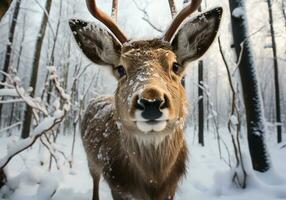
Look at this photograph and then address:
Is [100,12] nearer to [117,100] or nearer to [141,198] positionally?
[117,100]

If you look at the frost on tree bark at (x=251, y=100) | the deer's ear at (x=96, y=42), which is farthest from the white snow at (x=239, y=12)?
the deer's ear at (x=96, y=42)

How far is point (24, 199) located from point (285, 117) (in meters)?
54.6

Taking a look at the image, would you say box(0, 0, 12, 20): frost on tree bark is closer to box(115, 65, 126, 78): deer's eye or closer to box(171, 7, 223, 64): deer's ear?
box(115, 65, 126, 78): deer's eye

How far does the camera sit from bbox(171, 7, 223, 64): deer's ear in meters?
3.64

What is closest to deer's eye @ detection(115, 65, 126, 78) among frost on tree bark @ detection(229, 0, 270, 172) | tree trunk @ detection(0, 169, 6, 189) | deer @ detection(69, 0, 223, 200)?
deer @ detection(69, 0, 223, 200)

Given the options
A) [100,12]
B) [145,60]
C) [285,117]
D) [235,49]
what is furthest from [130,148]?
[285,117]

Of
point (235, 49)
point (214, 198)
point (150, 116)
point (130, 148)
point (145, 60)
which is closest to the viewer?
point (150, 116)

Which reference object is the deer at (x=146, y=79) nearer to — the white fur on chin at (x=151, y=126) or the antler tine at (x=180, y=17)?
the antler tine at (x=180, y=17)

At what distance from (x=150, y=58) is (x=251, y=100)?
4.29 metres

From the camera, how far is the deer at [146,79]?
3262 millimetres

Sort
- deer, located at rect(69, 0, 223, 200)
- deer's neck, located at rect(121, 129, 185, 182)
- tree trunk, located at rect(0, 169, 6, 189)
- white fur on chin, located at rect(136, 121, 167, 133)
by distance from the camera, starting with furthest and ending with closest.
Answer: tree trunk, located at rect(0, 169, 6, 189), deer's neck, located at rect(121, 129, 185, 182), deer, located at rect(69, 0, 223, 200), white fur on chin, located at rect(136, 121, 167, 133)

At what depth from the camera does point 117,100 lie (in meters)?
3.62

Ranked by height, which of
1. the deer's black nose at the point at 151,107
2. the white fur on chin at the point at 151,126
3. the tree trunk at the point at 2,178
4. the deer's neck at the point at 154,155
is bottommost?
the tree trunk at the point at 2,178

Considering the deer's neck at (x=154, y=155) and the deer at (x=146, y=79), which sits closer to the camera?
the deer at (x=146, y=79)
